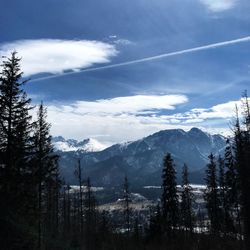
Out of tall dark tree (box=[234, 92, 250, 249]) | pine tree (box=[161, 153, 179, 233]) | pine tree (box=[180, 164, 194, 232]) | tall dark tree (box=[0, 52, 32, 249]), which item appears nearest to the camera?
tall dark tree (box=[0, 52, 32, 249])

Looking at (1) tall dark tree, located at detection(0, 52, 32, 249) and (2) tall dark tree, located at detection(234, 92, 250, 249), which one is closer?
(1) tall dark tree, located at detection(0, 52, 32, 249)

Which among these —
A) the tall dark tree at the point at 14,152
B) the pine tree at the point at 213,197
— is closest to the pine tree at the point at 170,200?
the pine tree at the point at 213,197

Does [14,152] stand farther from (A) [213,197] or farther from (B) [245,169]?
(A) [213,197]

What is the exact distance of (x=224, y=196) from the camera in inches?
2628

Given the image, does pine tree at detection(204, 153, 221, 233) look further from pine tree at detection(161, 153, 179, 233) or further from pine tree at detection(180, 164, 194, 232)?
pine tree at detection(161, 153, 179, 233)

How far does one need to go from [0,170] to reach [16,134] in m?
3.02

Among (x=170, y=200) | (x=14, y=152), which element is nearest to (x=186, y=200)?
(x=170, y=200)

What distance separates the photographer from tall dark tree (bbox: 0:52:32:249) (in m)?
33.4

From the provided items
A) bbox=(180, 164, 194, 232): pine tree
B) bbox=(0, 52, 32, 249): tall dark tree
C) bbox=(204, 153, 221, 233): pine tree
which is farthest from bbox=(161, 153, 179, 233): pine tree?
bbox=(0, 52, 32, 249): tall dark tree

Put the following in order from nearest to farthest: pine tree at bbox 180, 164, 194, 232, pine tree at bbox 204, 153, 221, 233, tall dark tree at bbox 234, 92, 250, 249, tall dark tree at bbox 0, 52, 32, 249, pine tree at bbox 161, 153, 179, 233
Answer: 1. tall dark tree at bbox 0, 52, 32, 249
2. tall dark tree at bbox 234, 92, 250, 249
3. pine tree at bbox 161, 153, 179, 233
4. pine tree at bbox 204, 153, 221, 233
5. pine tree at bbox 180, 164, 194, 232

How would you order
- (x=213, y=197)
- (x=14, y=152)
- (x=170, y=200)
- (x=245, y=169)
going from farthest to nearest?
1. (x=213, y=197)
2. (x=170, y=200)
3. (x=245, y=169)
4. (x=14, y=152)

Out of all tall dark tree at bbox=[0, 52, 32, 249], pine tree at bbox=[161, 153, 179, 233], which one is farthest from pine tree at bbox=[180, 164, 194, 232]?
tall dark tree at bbox=[0, 52, 32, 249]

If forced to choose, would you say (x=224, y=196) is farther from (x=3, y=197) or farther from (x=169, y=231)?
(x=3, y=197)

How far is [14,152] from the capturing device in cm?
3447
